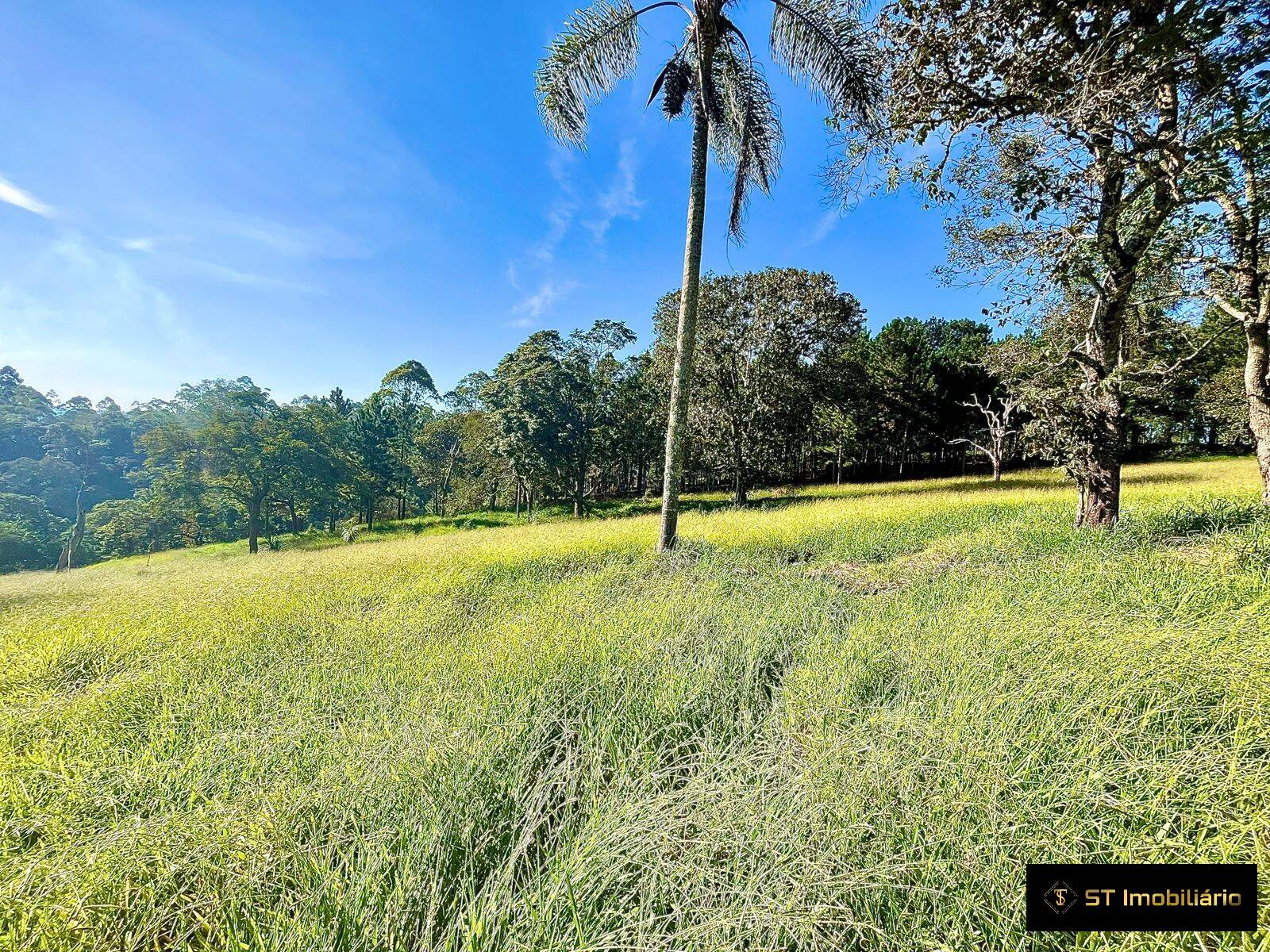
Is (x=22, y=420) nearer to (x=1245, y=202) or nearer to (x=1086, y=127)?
(x=1086, y=127)

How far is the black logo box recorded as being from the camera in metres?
1.32

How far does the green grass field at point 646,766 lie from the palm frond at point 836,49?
668cm

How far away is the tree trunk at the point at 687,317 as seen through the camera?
6.50 metres

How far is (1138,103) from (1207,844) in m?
6.19

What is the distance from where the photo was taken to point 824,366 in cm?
1766

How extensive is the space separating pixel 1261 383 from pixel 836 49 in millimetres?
7112

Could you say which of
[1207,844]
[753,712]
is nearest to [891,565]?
[753,712]

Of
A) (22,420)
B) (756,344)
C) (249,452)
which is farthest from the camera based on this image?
(22,420)

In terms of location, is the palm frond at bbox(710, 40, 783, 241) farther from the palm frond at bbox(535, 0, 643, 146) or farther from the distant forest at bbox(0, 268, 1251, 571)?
the distant forest at bbox(0, 268, 1251, 571)

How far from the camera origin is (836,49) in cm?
595

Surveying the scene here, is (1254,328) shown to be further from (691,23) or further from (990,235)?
(691,23)

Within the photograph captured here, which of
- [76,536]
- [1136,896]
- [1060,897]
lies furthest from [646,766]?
[76,536]

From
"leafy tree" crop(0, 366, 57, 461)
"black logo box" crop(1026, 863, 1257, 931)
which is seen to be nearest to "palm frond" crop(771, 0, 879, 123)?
"black logo box" crop(1026, 863, 1257, 931)

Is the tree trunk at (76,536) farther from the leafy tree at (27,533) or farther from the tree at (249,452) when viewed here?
the tree at (249,452)
